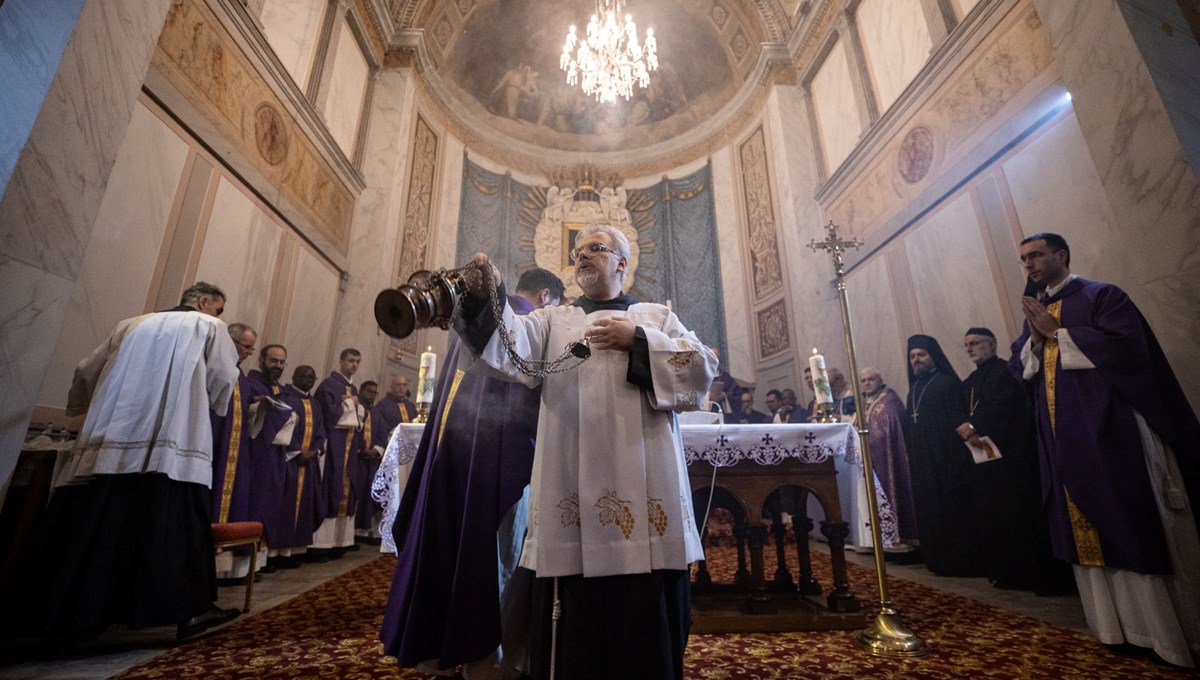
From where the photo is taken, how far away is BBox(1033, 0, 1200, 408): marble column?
2893 mm

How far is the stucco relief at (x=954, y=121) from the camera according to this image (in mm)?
4976

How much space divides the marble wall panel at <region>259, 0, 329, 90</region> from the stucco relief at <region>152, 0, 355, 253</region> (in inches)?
30.2

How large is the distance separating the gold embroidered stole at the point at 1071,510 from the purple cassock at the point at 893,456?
235 cm

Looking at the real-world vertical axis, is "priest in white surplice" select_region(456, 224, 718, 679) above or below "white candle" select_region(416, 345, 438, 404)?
below

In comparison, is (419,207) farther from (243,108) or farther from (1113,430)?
(1113,430)

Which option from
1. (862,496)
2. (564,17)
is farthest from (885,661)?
(564,17)

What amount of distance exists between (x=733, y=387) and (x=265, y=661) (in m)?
7.53

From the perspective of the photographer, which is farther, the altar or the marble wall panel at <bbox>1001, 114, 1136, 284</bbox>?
the marble wall panel at <bbox>1001, 114, 1136, 284</bbox>

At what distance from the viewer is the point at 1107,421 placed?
2.69 metres

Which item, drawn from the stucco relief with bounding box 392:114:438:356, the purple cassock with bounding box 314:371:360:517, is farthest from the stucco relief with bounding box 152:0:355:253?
the purple cassock with bounding box 314:371:360:517

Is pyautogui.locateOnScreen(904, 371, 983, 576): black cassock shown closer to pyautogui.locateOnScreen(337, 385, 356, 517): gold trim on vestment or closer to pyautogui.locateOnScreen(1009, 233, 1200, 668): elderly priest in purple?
pyautogui.locateOnScreen(1009, 233, 1200, 668): elderly priest in purple

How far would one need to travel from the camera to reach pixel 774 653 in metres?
2.52

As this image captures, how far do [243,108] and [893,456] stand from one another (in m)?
7.94

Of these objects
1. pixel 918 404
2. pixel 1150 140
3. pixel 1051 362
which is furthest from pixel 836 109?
pixel 1051 362
